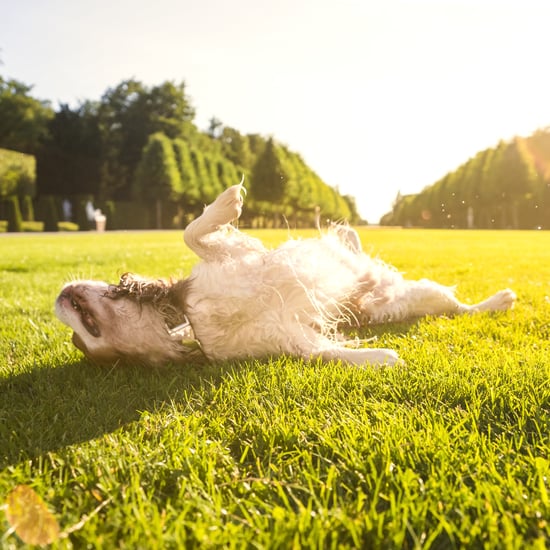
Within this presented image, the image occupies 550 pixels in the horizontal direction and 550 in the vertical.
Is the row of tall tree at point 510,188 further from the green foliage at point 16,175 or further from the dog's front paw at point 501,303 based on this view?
the dog's front paw at point 501,303

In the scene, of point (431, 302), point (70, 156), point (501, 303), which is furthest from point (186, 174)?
point (501, 303)

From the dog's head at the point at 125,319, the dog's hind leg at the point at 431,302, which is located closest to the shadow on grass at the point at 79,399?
the dog's head at the point at 125,319

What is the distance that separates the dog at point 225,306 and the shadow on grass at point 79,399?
174mm

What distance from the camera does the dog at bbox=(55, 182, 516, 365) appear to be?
2.92m

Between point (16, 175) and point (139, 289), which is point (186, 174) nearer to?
point (16, 175)

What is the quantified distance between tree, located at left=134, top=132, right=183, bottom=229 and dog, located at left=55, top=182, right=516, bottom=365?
4699 centimetres

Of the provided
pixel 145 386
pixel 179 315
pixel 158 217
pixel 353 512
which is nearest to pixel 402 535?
pixel 353 512

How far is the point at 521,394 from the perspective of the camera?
2.38 metres

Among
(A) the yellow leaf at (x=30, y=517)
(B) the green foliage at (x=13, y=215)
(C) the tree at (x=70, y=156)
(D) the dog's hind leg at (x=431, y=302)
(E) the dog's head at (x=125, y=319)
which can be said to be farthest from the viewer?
(C) the tree at (x=70, y=156)

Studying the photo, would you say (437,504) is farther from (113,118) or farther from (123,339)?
(113,118)

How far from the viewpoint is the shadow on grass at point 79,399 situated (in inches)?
81.5

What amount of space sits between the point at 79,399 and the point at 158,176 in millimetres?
48257

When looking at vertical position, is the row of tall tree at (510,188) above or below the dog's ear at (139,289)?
above

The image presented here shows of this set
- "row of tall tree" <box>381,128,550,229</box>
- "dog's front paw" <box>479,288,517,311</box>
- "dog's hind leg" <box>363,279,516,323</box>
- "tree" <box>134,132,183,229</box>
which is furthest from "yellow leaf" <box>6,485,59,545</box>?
"tree" <box>134,132,183,229</box>
